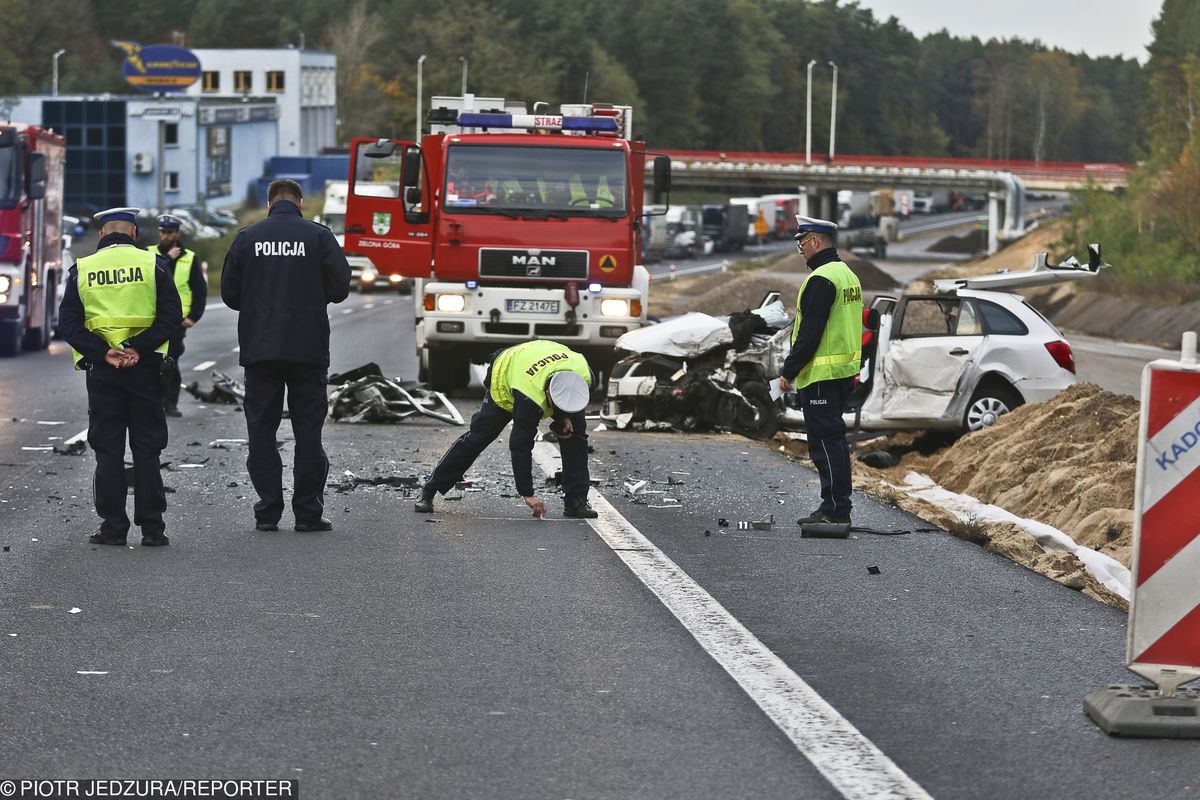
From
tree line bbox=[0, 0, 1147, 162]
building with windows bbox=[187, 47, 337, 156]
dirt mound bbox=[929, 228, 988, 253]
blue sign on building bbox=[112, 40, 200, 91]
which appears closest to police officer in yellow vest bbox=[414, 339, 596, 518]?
blue sign on building bbox=[112, 40, 200, 91]

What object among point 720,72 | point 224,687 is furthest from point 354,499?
point 720,72

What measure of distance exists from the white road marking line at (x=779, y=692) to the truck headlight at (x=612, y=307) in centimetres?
979

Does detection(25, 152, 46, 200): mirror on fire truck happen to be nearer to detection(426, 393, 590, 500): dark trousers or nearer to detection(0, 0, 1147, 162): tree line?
detection(426, 393, 590, 500): dark trousers

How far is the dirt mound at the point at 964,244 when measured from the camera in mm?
116750

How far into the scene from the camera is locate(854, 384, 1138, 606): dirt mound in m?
10.9

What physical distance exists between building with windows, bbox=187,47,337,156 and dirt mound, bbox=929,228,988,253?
139ft

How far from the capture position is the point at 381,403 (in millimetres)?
17938

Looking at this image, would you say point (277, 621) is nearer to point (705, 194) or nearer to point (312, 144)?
point (312, 144)

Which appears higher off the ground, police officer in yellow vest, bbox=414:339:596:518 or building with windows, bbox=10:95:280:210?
building with windows, bbox=10:95:280:210

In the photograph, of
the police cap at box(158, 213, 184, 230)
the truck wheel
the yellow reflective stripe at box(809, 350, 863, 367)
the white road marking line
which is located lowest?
the truck wheel

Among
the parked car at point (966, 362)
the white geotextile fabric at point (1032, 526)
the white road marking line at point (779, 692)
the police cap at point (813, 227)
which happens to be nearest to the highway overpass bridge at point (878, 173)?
the parked car at point (966, 362)

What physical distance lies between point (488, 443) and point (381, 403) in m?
6.95

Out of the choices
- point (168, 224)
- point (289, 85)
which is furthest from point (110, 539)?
point (289, 85)

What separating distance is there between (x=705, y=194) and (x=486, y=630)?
147m
